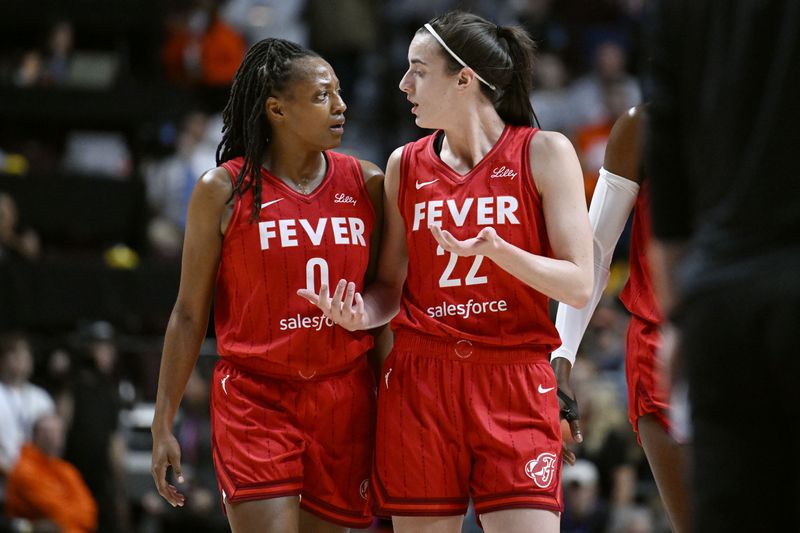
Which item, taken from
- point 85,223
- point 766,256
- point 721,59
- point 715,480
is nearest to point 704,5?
point 721,59

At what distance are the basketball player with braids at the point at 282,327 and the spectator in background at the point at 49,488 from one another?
5.03 metres

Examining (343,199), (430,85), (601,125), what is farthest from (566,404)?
(601,125)

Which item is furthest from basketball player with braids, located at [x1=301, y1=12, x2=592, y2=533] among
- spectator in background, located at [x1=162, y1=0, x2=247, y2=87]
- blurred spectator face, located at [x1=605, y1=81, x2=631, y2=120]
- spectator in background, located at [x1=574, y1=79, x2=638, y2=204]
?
spectator in background, located at [x1=162, y1=0, x2=247, y2=87]

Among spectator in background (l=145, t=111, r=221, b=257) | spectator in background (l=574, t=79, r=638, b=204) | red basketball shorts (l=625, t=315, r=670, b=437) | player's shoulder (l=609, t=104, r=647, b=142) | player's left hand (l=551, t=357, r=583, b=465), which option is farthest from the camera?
spectator in background (l=574, t=79, r=638, b=204)

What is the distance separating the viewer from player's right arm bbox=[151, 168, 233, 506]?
4.19m

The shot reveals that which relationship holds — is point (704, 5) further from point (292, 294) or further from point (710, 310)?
point (292, 294)

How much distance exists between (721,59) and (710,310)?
1.43 feet

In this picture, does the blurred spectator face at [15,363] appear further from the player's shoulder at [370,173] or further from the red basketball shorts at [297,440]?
the player's shoulder at [370,173]

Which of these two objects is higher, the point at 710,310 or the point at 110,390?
the point at 710,310

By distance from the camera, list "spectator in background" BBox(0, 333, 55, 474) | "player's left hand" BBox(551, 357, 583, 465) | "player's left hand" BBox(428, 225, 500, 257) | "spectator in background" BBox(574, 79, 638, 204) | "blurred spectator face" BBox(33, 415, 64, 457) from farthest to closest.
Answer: "spectator in background" BBox(574, 79, 638, 204) → "spectator in background" BBox(0, 333, 55, 474) → "blurred spectator face" BBox(33, 415, 64, 457) → "player's left hand" BBox(551, 357, 583, 465) → "player's left hand" BBox(428, 225, 500, 257)

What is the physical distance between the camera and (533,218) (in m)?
4.07

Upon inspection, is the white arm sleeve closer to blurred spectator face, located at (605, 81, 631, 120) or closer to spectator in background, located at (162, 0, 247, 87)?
blurred spectator face, located at (605, 81, 631, 120)

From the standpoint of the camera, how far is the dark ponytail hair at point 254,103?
4254mm

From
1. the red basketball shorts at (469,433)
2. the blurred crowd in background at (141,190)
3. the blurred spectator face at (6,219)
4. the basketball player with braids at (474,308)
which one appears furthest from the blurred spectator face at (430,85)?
the blurred spectator face at (6,219)
